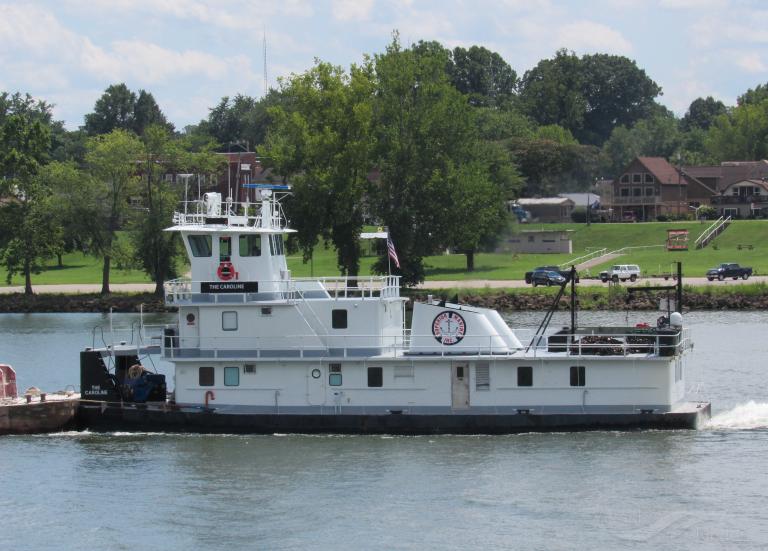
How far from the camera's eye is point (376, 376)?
35781 millimetres

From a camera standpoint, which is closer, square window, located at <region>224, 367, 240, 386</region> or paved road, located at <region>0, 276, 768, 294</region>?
square window, located at <region>224, 367, 240, 386</region>

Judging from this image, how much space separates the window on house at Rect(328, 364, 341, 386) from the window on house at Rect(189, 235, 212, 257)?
4772 millimetres

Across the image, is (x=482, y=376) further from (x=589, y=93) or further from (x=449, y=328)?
(x=589, y=93)

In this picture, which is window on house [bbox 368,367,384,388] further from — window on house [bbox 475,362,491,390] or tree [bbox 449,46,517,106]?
tree [bbox 449,46,517,106]

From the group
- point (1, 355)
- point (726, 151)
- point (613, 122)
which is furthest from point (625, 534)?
point (613, 122)

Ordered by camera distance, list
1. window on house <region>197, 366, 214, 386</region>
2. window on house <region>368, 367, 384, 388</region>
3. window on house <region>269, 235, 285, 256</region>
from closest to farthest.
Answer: window on house <region>368, 367, 384, 388</region> → window on house <region>197, 366, 214, 386</region> → window on house <region>269, 235, 285, 256</region>

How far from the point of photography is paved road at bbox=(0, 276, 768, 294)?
7731 cm

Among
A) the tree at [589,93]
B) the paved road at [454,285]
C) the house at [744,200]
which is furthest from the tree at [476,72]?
the paved road at [454,285]

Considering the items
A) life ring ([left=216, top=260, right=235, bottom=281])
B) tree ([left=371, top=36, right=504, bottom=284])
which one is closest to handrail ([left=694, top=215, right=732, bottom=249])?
tree ([left=371, top=36, right=504, bottom=284])

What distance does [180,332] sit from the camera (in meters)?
36.8

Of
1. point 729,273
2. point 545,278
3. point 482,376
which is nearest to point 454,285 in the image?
point 545,278

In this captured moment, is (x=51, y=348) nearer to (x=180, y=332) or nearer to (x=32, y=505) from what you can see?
(x=180, y=332)

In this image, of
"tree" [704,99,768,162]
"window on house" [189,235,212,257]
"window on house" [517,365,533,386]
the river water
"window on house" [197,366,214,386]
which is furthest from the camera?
"tree" [704,99,768,162]

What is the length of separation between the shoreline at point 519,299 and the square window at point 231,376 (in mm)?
31506
